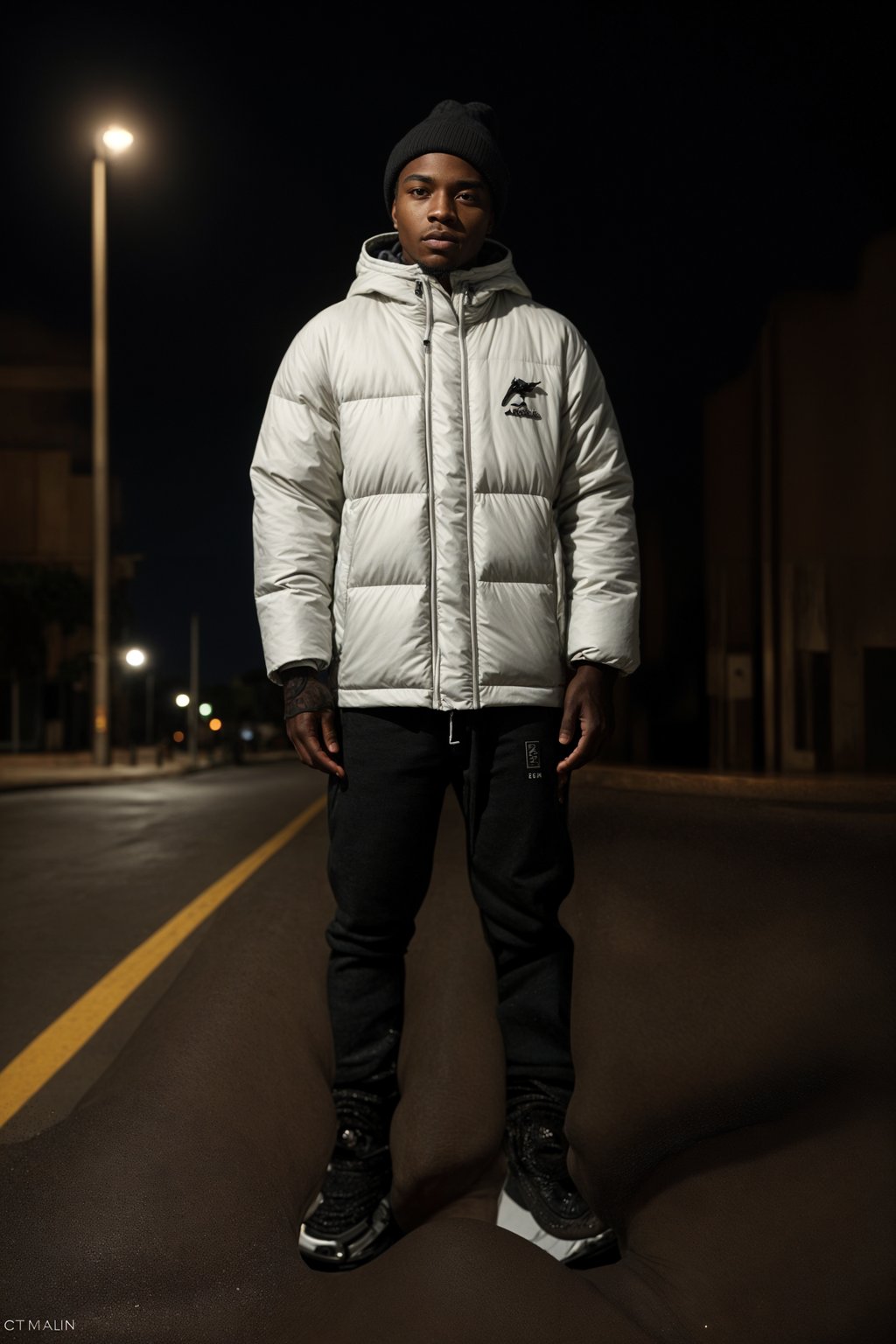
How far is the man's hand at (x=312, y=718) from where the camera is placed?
2029 millimetres

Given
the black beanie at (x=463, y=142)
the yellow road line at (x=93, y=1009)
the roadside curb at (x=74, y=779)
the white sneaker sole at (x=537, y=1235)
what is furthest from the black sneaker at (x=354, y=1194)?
the roadside curb at (x=74, y=779)

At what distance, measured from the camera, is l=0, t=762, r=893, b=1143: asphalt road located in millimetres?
2883

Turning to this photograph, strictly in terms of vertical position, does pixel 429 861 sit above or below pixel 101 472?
below

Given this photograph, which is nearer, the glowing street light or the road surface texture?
the road surface texture

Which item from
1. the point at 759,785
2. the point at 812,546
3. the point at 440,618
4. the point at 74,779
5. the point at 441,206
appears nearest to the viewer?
the point at 440,618

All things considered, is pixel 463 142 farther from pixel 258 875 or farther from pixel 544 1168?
pixel 258 875

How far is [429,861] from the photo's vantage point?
207cm

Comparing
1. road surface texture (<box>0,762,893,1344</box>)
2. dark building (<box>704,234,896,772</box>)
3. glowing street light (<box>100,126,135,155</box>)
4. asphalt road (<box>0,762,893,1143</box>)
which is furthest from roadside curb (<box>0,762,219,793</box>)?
glowing street light (<box>100,126,135,155</box>)

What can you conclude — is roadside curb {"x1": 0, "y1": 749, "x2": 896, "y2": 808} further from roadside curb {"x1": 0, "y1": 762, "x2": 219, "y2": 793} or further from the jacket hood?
roadside curb {"x1": 0, "y1": 762, "x2": 219, "y2": 793}

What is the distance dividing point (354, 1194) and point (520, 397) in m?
1.49

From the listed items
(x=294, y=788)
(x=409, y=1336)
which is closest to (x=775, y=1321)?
(x=409, y=1336)

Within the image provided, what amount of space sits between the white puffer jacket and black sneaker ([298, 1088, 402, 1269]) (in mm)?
765

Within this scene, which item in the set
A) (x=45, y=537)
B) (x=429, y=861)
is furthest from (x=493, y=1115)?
(x=45, y=537)

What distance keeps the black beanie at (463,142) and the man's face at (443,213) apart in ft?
0.06
